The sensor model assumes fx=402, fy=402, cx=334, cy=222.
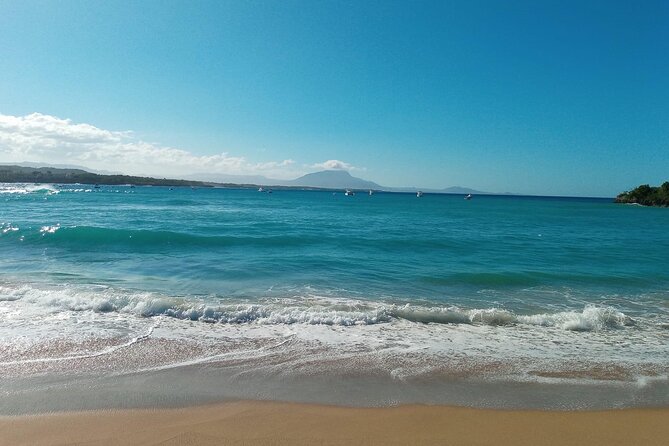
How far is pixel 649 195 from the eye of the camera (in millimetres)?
91000

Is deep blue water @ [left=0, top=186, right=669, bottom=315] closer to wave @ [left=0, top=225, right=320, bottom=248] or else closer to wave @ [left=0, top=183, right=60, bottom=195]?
wave @ [left=0, top=225, right=320, bottom=248]

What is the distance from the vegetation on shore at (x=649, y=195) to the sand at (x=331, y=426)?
4001 inches

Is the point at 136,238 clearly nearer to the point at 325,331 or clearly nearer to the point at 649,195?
the point at 325,331

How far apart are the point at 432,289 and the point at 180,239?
15.7 m

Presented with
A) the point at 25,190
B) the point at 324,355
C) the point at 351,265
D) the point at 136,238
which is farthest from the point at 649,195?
the point at 25,190

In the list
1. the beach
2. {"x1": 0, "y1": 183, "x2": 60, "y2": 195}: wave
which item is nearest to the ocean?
the beach

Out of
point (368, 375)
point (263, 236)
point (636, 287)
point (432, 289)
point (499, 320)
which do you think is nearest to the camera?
point (368, 375)

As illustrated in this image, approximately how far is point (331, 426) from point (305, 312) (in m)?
4.71

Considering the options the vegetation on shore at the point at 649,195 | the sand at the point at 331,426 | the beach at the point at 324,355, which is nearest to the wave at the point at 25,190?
the beach at the point at 324,355

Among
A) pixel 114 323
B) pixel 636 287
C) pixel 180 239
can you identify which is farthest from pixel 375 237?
pixel 114 323

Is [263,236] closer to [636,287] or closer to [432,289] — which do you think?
[432,289]

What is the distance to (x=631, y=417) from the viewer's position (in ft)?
17.6

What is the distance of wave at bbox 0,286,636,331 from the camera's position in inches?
366

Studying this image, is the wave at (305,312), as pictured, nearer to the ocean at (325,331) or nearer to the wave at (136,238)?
the ocean at (325,331)
